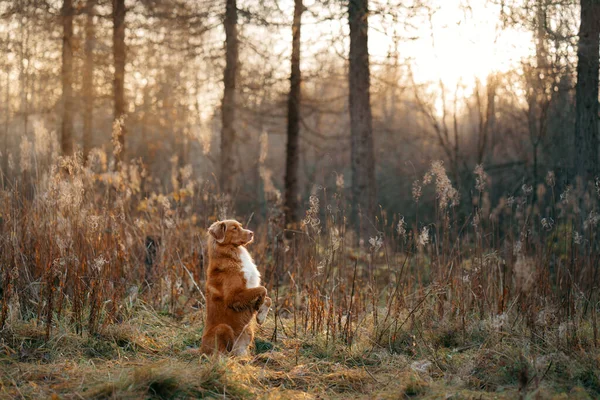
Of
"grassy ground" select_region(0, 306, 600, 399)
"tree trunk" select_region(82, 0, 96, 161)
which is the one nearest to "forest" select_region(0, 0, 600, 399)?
"grassy ground" select_region(0, 306, 600, 399)

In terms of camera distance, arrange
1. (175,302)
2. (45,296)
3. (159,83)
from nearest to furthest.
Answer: (45,296) → (175,302) → (159,83)

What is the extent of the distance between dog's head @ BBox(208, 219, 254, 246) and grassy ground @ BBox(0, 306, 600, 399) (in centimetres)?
93

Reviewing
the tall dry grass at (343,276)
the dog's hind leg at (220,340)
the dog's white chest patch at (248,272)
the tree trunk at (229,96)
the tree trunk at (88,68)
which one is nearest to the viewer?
the dog's hind leg at (220,340)

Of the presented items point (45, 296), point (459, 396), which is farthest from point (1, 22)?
point (459, 396)

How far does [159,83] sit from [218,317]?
1523 centimetres

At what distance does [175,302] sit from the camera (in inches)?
246

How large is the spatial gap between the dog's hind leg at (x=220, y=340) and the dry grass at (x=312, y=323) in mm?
159

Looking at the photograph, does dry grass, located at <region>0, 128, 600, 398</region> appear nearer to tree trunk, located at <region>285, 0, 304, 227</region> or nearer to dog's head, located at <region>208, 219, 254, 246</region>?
dog's head, located at <region>208, 219, 254, 246</region>

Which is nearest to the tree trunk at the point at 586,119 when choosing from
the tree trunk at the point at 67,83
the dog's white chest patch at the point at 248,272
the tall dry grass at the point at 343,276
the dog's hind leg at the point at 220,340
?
the tall dry grass at the point at 343,276

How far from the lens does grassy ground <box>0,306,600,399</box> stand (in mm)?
3693

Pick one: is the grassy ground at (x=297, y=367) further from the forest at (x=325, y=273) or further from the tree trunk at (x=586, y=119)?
the tree trunk at (x=586, y=119)

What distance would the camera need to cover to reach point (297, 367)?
14.6 feet

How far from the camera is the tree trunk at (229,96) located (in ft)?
40.1

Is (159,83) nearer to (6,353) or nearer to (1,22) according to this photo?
(1,22)
